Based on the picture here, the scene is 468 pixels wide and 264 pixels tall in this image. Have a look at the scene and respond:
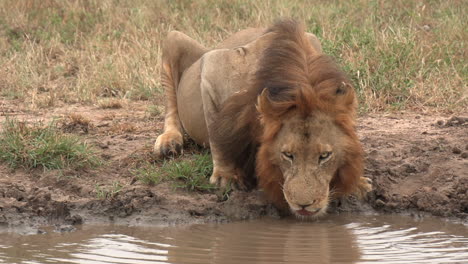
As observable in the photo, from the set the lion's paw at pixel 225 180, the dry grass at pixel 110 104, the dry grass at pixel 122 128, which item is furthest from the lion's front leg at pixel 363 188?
the dry grass at pixel 110 104

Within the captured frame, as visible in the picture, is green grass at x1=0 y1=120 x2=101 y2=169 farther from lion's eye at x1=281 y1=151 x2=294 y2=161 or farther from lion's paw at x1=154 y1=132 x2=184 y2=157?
lion's eye at x1=281 y1=151 x2=294 y2=161

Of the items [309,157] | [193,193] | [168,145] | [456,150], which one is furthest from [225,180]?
[456,150]

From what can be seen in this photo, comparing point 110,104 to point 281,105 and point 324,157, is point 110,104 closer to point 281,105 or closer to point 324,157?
point 281,105

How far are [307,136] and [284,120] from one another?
17 centimetres

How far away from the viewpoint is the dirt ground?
20.9ft

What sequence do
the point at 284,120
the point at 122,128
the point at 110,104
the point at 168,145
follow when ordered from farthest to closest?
the point at 110,104 < the point at 122,128 < the point at 168,145 < the point at 284,120

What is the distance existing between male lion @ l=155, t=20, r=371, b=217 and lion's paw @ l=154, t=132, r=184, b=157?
0.98 ft

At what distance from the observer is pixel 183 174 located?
266 inches

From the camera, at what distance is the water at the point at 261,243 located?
17.9 feet

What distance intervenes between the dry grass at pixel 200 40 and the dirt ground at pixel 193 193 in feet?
3.97

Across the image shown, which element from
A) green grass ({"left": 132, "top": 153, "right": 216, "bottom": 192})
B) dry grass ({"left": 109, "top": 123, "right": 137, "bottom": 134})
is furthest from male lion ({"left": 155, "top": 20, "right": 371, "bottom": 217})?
dry grass ({"left": 109, "top": 123, "right": 137, "bottom": 134})

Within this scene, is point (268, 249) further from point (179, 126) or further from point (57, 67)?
point (57, 67)

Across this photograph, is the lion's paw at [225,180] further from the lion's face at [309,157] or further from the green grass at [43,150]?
the green grass at [43,150]

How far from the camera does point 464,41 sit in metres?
9.98
